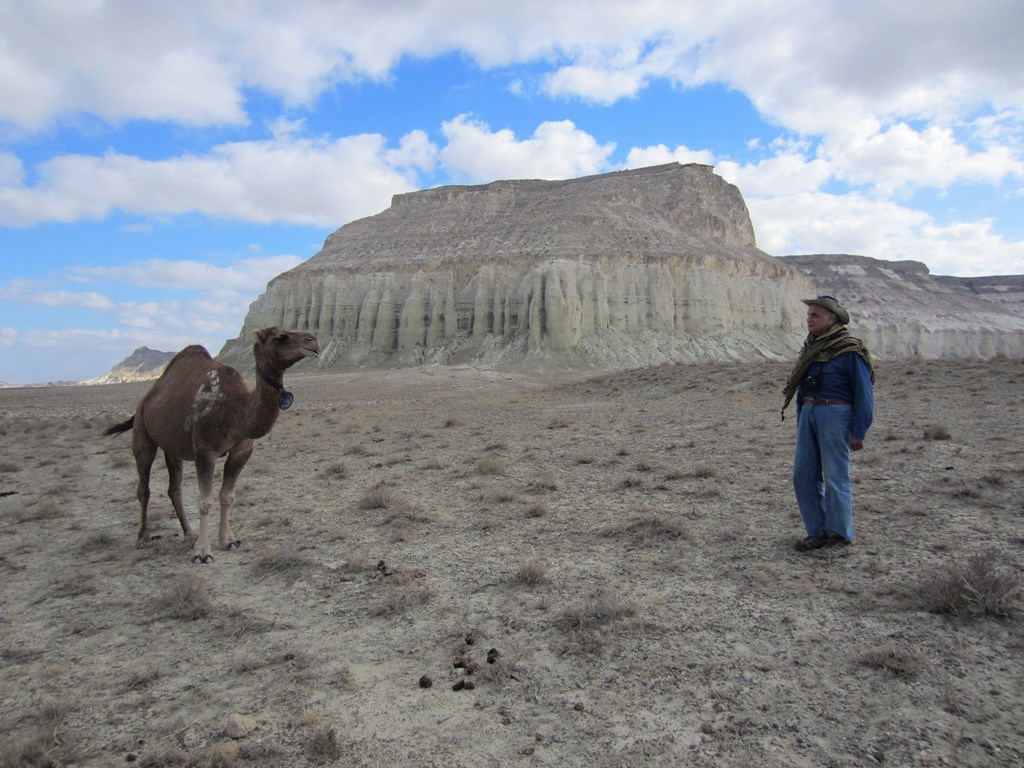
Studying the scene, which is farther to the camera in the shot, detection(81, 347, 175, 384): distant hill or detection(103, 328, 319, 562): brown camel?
detection(81, 347, 175, 384): distant hill

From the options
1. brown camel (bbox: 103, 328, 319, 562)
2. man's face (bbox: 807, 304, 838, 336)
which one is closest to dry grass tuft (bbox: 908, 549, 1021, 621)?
man's face (bbox: 807, 304, 838, 336)

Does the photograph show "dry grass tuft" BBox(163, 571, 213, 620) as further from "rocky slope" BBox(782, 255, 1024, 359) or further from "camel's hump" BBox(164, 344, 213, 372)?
"rocky slope" BBox(782, 255, 1024, 359)

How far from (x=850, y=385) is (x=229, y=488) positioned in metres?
6.45

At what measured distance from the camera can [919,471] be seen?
26.5 ft

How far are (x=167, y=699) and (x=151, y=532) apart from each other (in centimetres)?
447

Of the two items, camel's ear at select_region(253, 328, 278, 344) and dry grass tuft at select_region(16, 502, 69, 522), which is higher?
camel's ear at select_region(253, 328, 278, 344)

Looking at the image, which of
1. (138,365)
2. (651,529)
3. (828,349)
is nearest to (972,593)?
(828,349)

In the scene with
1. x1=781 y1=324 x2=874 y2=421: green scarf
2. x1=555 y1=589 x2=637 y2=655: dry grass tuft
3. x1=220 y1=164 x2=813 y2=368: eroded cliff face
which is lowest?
x1=555 y1=589 x2=637 y2=655: dry grass tuft

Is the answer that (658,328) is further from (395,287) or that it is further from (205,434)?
(205,434)

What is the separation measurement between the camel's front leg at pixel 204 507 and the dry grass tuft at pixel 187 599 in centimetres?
89

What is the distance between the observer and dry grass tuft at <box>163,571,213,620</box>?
4.83m

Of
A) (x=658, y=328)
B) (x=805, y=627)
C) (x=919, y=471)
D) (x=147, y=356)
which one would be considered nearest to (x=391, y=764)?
(x=805, y=627)

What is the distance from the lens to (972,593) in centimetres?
411

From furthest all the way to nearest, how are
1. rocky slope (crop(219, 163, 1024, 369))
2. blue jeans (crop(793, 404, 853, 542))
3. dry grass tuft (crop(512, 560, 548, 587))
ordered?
rocky slope (crop(219, 163, 1024, 369)) < blue jeans (crop(793, 404, 853, 542)) < dry grass tuft (crop(512, 560, 548, 587))
